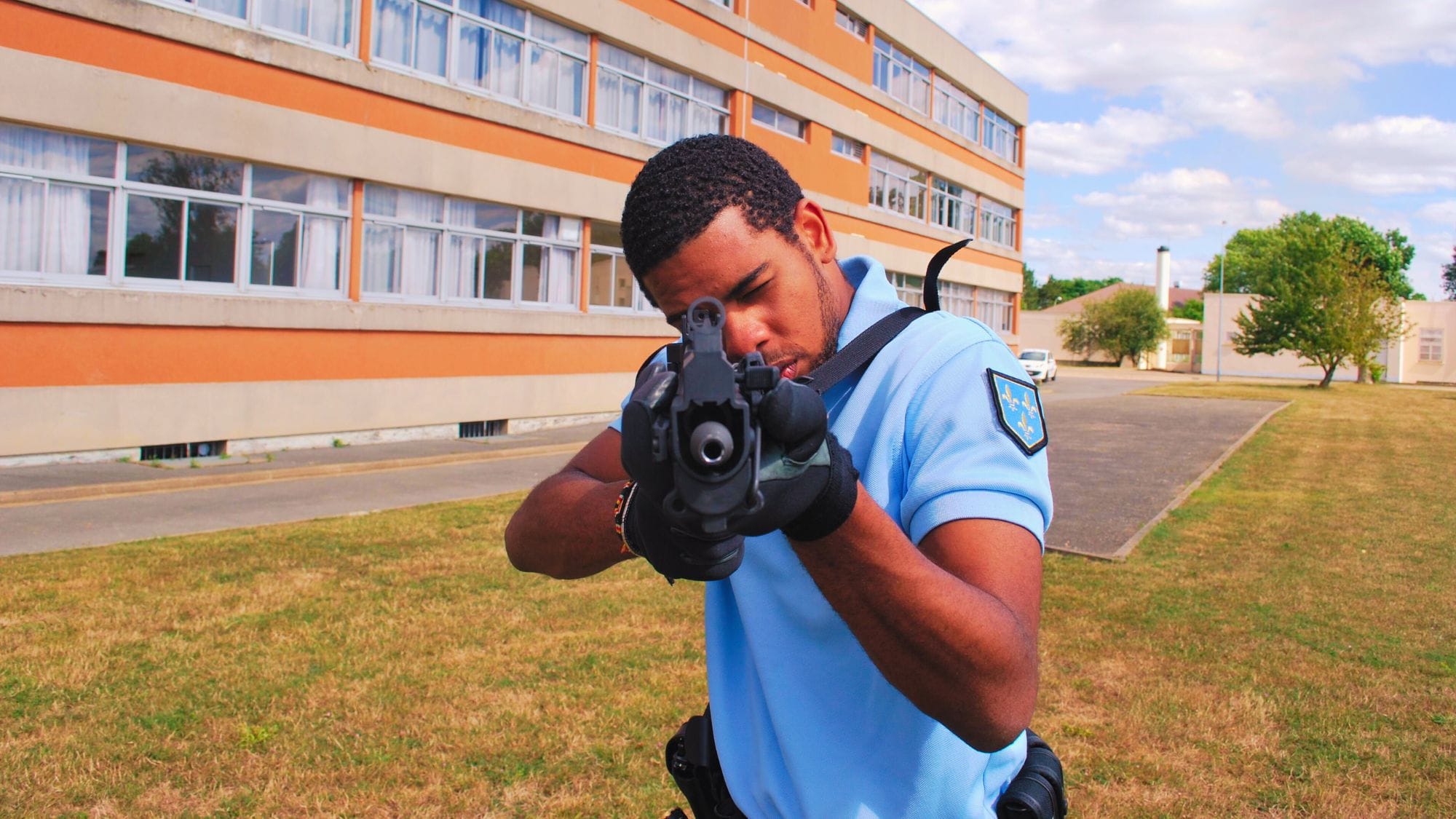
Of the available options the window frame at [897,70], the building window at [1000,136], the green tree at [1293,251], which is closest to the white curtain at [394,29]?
the window frame at [897,70]

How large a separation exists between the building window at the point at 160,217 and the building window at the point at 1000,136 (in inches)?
1263

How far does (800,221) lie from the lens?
1.82 m

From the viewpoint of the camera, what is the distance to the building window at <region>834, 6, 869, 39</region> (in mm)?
30500

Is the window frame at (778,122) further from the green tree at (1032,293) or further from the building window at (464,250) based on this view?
the green tree at (1032,293)

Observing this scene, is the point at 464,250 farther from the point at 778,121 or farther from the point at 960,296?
the point at 960,296

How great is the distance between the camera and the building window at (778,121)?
26.8 meters

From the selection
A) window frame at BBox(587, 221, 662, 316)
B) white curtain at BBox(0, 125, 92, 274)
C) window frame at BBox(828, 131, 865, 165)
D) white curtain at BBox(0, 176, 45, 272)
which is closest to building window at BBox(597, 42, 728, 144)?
window frame at BBox(587, 221, 662, 316)

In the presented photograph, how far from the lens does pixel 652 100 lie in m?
22.9

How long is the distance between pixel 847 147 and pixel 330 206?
61.2 ft

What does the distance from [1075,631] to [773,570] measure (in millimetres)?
5628

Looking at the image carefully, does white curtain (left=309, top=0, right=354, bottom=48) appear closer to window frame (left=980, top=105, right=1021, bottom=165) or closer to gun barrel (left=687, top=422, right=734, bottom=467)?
gun barrel (left=687, top=422, right=734, bottom=467)

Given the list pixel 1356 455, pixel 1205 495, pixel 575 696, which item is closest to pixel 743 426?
pixel 575 696

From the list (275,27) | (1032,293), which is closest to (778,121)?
(275,27)

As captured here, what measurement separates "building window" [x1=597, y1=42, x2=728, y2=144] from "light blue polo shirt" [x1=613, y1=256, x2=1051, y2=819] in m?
20.8
